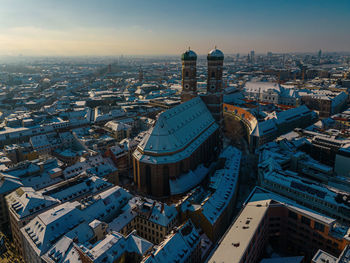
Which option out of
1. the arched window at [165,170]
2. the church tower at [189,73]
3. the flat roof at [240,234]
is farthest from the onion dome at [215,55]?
the flat roof at [240,234]

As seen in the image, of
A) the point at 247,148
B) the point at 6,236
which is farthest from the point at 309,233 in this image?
the point at 6,236

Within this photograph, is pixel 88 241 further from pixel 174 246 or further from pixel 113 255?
pixel 174 246

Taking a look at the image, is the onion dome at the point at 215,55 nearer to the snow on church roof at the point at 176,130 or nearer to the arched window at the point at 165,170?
the snow on church roof at the point at 176,130

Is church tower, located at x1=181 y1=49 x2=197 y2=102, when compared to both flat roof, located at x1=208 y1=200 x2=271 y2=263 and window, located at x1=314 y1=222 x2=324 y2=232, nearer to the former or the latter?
flat roof, located at x1=208 y1=200 x2=271 y2=263

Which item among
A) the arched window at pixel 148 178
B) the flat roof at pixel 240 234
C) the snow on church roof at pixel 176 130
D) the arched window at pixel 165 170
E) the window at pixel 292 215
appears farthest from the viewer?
the snow on church roof at pixel 176 130

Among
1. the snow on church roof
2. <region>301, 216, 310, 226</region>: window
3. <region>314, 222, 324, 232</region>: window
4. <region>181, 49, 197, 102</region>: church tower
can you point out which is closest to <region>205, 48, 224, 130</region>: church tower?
<region>181, 49, 197, 102</region>: church tower

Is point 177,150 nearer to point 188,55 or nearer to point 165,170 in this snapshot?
point 165,170

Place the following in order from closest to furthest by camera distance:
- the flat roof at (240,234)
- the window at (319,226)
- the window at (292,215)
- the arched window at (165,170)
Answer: the flat roof at (240,234)
the window at (319,226)
the window at (292,215)
the arched window at (165,170)
